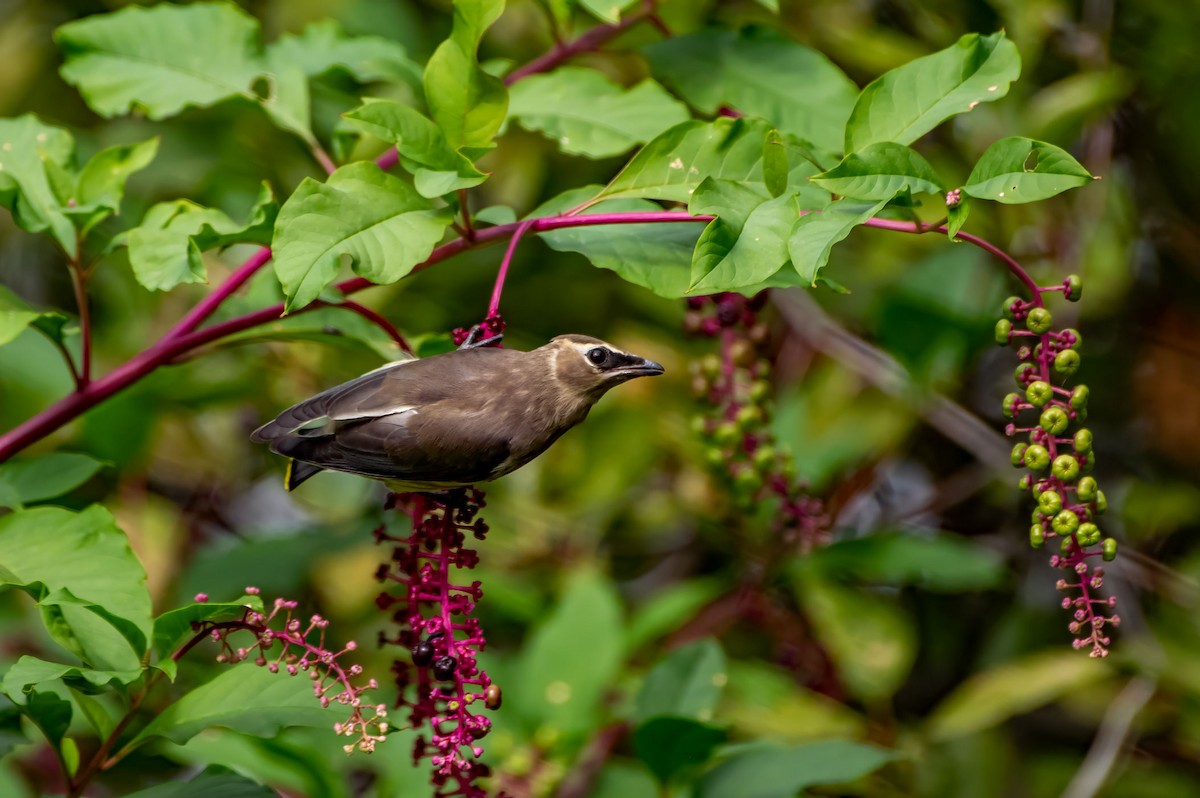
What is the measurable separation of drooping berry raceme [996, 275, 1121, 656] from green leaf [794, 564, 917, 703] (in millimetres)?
1532

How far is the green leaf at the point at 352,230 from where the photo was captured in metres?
1.58

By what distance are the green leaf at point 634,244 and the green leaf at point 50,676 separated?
79cm

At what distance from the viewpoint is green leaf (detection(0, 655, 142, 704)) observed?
1500mm

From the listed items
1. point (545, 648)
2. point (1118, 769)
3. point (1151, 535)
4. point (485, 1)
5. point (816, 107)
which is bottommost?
point (1118, 769)

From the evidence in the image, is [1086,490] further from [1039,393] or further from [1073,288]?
[1073,288]

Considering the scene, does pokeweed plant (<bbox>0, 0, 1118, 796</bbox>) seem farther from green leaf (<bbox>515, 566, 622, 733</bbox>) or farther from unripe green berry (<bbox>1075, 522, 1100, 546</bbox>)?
green leaf (<bbox>515, 566, 622, 733</bbox>)

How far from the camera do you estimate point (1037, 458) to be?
4.99ft

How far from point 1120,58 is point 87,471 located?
2916 mm

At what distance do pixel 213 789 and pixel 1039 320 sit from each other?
4.23 ft

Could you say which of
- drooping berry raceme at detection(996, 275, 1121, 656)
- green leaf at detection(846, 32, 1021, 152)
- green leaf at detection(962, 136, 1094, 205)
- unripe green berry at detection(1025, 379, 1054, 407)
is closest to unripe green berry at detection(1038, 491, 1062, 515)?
drooping berry raceme at detection(996, 275, 1121, 656)

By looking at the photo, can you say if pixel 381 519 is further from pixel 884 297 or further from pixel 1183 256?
pixel 1183 256

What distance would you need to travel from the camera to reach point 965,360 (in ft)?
10.3

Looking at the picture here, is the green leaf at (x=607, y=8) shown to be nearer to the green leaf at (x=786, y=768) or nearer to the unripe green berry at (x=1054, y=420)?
the unripe green berry at (x=1054, y=420)

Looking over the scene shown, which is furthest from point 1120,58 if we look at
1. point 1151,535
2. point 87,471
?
point 87,471
